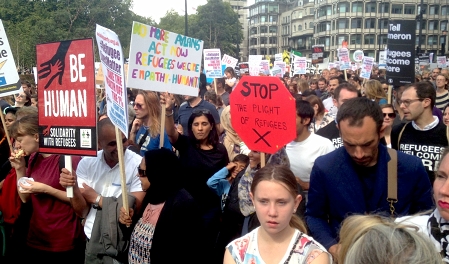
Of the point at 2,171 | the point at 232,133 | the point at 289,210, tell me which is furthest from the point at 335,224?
the point at 2,171

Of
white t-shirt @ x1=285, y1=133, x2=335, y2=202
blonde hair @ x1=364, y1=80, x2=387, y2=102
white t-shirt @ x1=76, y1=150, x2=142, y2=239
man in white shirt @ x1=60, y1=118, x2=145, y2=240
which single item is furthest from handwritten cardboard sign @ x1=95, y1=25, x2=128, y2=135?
blonde hair @ x1=364, y1=80, x2=387, y2=102

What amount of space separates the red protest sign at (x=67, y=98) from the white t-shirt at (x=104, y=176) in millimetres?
347

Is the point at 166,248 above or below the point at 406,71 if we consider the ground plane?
below

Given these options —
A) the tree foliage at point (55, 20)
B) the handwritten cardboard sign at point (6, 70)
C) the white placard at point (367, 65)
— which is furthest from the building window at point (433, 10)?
the handwritten cardboard sign at point (6, 70)

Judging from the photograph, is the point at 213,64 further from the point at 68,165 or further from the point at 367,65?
the point at 68,165

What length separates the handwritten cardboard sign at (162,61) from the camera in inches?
182

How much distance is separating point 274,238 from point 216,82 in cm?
804

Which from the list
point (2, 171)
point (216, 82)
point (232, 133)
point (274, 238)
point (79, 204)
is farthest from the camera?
point (216, 82)

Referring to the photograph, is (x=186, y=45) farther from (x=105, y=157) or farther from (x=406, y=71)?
(x=406, y=71)

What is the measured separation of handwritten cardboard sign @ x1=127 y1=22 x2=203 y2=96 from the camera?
15.1ft

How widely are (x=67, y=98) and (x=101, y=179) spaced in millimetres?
719

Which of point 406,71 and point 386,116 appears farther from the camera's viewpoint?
point 406,71

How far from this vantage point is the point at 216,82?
408 inches

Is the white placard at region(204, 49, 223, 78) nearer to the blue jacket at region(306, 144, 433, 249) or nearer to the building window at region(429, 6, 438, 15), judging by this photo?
the blue jacket at region(306, 144, 433, 249)
